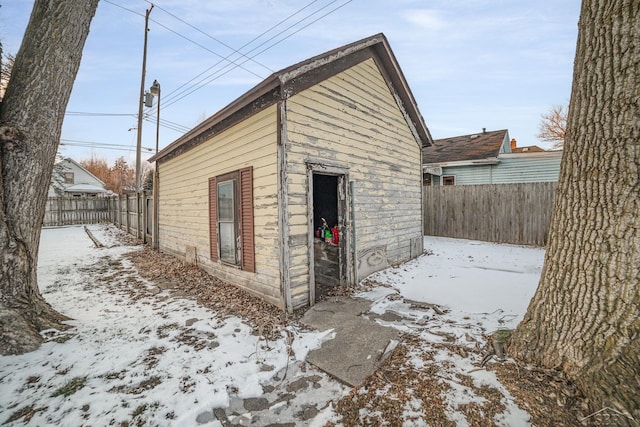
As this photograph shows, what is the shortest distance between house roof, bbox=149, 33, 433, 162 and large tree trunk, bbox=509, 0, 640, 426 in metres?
3.29

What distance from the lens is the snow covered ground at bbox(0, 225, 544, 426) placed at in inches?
84.3

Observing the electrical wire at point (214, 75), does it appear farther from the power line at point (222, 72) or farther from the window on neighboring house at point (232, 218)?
the window on neighboring house at point (232, 218)

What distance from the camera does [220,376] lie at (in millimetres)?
2613

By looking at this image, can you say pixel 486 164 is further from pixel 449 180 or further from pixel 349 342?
pixel 349 342

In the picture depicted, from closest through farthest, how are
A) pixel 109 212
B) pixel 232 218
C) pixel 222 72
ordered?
pixel 232 218 < pixel 222 72 < pixel 109 212

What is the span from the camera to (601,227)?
6.79 ft

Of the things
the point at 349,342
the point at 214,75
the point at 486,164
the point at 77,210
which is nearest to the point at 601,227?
the point at 349,342

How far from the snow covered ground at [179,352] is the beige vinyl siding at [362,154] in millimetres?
1213

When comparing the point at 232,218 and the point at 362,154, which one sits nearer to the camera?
the point at 232,218

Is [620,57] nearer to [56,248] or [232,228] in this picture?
[232,228]

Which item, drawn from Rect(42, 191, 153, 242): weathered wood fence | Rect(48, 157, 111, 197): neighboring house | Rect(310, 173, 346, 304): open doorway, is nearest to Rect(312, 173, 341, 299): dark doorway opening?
Rect(310, 173, 346, 304): open doorway

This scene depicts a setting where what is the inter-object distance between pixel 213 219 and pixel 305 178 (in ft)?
8.85

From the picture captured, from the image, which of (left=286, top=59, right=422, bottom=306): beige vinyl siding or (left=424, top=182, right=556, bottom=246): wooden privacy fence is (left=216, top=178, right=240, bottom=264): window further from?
(left=424, top=182, right=556, bottom=246): wooden privacy fence

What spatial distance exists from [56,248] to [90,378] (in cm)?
1056
